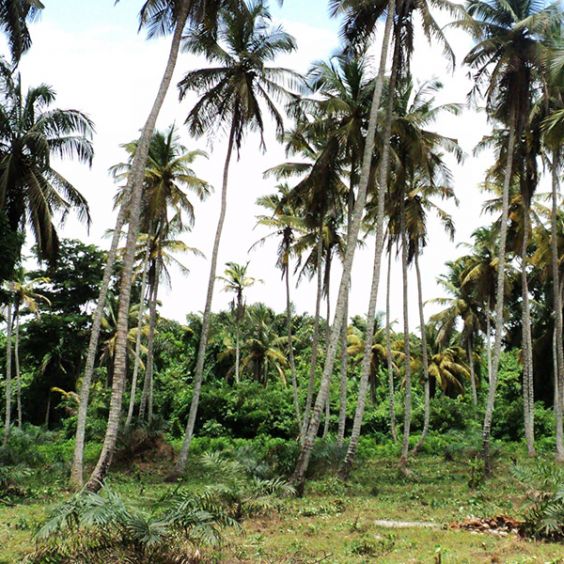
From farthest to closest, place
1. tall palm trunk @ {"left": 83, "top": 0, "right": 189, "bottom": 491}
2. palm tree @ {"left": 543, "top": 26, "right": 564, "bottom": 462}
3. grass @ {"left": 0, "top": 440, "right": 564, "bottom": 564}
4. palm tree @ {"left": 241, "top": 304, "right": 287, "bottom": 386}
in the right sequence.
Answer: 1. palm tree @ {"left": 241, "top": 304, "right": 287, "bottom": 386}
2. palm tree @ {"left": 543, "top": 26, "right": 564, "bottom": 462}
3. tall palm trunk @ {"left": 83, "top": 0, "right": 189, "bottom": 491}
4. grass @ {"left": 0, "top": 440, "right": 564, "bottom": 564}

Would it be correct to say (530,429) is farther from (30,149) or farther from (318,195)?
(30,149)

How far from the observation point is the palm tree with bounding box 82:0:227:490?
1260 cm

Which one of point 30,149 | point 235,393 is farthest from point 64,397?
point 30,149

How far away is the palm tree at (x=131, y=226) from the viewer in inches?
496

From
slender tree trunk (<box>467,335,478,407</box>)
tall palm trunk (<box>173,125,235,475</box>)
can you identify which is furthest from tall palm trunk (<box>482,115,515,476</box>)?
slender tree trunk (<box>467,335,478,407</box>)

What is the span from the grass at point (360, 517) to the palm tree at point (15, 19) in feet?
37.2

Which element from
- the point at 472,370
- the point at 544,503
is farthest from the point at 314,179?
the point at 472,370

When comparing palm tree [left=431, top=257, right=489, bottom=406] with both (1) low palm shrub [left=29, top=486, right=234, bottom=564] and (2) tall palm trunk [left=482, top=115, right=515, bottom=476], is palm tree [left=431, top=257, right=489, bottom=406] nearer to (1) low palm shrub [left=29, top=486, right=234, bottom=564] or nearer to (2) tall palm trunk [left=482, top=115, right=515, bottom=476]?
(2) tall palm trunk [left=482, top=115, right=515, bottom=476]

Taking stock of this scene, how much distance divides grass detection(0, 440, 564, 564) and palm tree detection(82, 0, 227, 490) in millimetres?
1378

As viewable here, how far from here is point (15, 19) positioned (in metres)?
15.9

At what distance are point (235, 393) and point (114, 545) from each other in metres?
26.5

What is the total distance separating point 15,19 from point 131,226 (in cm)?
724

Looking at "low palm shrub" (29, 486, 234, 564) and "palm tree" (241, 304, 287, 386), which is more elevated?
"palm tree" (241, 304, 287, 386)

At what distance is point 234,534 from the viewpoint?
9977 millimetres
